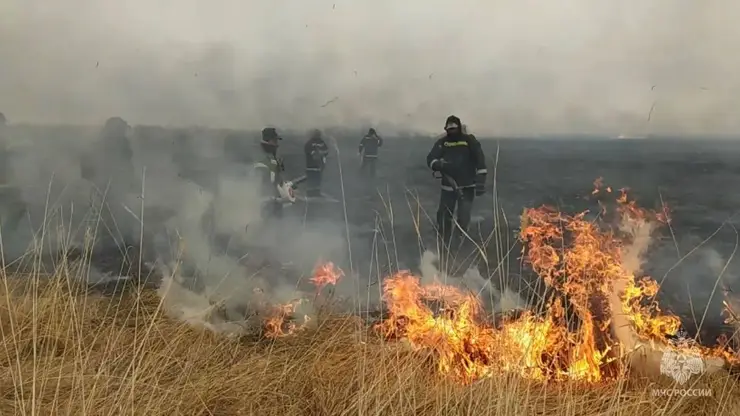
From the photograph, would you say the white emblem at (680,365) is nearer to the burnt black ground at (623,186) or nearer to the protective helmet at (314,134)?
the burnt black ground at (623,186)

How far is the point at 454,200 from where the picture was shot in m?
3.94

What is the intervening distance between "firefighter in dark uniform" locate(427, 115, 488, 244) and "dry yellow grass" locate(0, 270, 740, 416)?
940 mm

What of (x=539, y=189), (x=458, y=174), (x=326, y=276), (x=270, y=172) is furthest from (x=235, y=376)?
(x=539, y=189)

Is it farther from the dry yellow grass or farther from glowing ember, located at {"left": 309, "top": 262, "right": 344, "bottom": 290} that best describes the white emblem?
glowing ember, located at {"left": 309, "top": 262, "right": 344, "bottom": 290}

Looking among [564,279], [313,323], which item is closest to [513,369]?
[564,279]

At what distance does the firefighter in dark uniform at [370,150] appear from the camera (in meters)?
3.97

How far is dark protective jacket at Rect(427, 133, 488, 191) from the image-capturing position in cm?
394

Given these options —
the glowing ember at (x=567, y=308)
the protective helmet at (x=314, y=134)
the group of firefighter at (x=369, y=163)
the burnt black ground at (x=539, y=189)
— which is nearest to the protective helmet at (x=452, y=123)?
the group of firefighter at (x=369, y=163)

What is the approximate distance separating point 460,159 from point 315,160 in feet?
3.17

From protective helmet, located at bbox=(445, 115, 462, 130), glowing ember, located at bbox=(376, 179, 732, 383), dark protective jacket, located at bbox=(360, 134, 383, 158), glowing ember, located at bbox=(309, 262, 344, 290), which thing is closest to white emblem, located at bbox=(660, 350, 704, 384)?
glowing ember, located at bbox=(376, 179, 732, 383)

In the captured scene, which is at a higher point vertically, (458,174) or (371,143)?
(371,143)

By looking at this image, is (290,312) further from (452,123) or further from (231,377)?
(452,123)

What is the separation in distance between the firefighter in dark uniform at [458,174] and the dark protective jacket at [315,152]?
0.70 metres

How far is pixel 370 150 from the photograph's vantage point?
398cm
